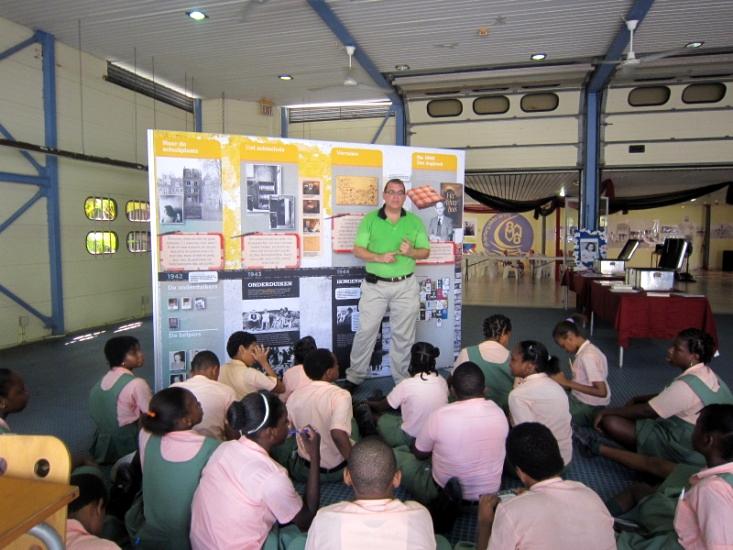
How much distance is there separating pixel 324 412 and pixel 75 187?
616 cm

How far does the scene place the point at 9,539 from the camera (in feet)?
3.09

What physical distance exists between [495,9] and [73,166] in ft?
19.2

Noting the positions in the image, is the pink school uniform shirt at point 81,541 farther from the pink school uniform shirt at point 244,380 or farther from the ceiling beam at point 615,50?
the ceiling beam at point 615,50

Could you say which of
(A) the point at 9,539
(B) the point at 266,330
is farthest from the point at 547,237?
(A) the point at 9,539

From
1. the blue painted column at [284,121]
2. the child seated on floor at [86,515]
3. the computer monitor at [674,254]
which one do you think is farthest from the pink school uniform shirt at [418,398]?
the blue painted column at [284,121]

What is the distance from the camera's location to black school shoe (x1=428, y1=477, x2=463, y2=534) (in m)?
2.34

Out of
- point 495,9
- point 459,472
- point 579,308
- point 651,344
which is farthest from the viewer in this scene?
point 579,308

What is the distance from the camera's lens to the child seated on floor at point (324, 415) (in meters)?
2.62

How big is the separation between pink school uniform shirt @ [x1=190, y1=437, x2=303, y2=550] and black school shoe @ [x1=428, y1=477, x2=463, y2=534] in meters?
0.82

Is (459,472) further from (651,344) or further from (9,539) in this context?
(651,344)

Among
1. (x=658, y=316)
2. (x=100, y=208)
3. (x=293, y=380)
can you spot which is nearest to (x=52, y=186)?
(x=100, y=208)

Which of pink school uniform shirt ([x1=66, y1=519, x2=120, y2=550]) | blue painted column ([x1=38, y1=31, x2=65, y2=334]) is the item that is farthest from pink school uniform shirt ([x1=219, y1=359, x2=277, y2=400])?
blue painted column ([x1=38, y1=31, x2=65, y2=334])

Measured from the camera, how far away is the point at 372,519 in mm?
1404

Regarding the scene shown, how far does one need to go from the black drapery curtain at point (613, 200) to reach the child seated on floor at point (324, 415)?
9.24 m
